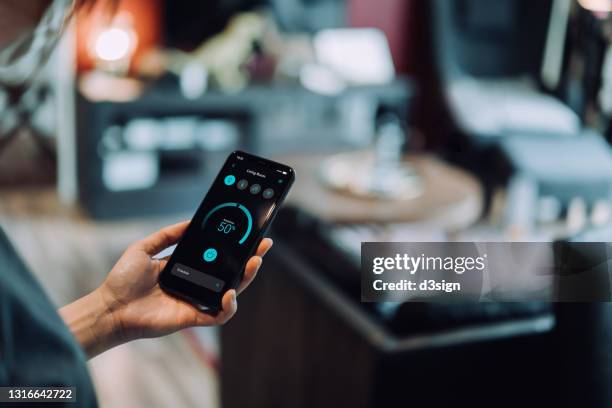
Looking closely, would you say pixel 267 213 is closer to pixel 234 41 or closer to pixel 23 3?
pixel 23 3

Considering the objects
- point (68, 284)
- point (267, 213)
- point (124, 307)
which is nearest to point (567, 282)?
point (267, 213)

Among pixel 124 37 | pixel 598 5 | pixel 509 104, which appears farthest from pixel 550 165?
pixel 598 5

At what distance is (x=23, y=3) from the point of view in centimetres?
57

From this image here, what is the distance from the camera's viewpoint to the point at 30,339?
584 mm

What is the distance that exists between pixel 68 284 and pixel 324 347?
5.02 feet

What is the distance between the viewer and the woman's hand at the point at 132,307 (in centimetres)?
76

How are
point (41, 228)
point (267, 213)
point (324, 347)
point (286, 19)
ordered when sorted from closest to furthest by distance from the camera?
point (267, 213) → point (324, 347) → point (41, 228) → point (286, 19)

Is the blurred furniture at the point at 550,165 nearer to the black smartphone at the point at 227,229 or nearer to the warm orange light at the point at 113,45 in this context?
the warm orange light at the point at 113,45

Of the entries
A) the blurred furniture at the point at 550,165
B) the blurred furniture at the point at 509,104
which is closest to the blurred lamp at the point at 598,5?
the blurred furniture at the point at 509,104

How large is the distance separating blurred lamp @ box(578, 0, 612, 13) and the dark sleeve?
0.63m

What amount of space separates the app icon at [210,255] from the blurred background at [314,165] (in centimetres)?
67

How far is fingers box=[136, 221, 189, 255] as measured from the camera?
0.77m
